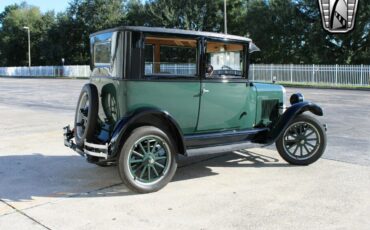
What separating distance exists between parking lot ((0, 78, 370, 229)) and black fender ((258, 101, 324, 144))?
44 centimetres

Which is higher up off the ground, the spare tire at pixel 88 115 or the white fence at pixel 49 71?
the white fence at pixel 49 71

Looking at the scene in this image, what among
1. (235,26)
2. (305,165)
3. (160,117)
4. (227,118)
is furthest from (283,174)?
(235,26)

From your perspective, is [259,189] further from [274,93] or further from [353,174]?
[274,93]

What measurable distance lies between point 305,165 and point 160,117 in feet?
8.16

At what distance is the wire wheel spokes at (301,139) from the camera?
6.64m

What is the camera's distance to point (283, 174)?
6141 millimetres

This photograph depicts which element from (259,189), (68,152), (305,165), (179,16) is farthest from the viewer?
(179,16)

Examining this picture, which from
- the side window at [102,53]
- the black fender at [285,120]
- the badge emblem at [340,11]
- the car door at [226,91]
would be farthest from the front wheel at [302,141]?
the badge emblem at [340,11]

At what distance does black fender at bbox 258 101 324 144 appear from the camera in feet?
21.1

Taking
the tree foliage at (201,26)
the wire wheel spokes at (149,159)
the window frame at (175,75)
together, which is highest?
the tree foliage at (201,26)

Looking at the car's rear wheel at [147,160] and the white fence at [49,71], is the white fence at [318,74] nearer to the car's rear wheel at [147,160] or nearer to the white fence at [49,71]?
the car's rear wheel at [147,160]

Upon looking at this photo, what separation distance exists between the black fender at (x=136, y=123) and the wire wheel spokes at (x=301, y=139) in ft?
6.26

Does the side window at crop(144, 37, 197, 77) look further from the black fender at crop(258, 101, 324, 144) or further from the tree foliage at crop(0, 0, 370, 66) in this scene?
the tree foliage at crop(0, 0, 370, 66)

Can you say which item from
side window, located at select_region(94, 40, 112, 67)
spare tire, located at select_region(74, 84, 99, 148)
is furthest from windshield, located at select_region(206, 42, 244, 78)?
spare tire, located at select_region(74, 84, 99, 148)
